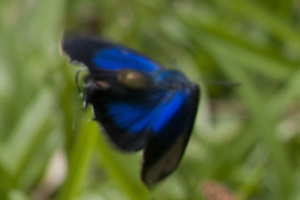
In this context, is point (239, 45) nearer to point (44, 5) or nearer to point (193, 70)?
point (193, 70)

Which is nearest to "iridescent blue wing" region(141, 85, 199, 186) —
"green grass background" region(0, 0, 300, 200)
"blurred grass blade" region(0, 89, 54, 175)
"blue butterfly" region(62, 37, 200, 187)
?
"blue butterfly" region(62, 37, 200, 187)

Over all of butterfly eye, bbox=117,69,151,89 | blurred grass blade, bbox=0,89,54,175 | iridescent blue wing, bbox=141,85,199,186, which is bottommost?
blurred grass blade, bbox=0,89,54,175

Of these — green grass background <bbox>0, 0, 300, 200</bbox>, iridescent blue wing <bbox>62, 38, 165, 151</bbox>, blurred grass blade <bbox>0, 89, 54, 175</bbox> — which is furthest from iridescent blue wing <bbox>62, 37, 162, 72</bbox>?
blurred grass blade <bbox>0, 89, 54, 175</bbox>

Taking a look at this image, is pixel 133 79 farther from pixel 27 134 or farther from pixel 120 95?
pixel 27 134

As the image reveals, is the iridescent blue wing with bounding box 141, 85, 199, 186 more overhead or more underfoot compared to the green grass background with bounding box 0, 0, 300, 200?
more overhead

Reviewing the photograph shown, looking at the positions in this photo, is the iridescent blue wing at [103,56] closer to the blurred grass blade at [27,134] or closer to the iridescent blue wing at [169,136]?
the iridescent blue wing at [169,136]

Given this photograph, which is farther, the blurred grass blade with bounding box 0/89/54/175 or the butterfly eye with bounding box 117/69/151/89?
the blurred grass blade with bounding box 0/89/54/175

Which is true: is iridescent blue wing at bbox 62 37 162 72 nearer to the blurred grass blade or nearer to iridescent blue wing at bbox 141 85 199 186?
iridescent blue wing at bbox 141 85 199 186
